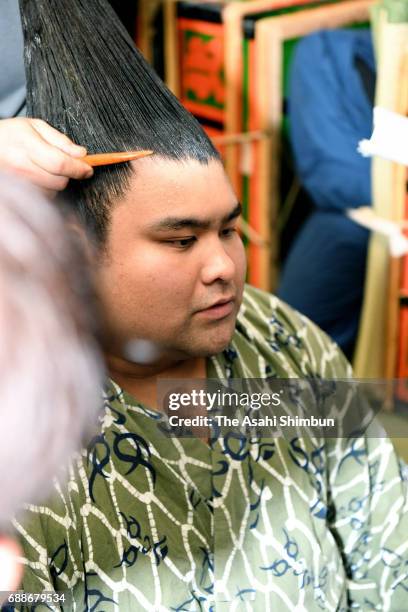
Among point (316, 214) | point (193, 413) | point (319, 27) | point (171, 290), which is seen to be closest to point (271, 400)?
point (193, 413)

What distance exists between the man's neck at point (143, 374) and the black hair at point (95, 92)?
0.55 ft

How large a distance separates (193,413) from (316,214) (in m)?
1.04

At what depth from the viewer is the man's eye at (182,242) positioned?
941 mm

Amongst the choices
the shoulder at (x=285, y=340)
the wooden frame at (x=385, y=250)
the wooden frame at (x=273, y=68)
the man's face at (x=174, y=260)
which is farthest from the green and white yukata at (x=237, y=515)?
the wooden frame at (x=273, y=68)

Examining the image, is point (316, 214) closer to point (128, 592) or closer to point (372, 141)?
point (372, 141)

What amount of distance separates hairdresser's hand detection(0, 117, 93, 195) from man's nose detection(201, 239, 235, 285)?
0.53 ft

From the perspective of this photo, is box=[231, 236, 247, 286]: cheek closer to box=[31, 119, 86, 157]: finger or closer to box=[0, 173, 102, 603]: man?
box=[31, 119, 86, 157]: finger

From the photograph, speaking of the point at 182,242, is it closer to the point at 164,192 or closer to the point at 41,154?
the point at 164,192

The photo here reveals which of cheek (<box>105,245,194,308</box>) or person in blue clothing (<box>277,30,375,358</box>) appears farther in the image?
person in blue clothing (<box>277,30,375,358</box>)

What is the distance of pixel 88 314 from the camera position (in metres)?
0.70

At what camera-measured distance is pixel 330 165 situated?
1895 millimetres

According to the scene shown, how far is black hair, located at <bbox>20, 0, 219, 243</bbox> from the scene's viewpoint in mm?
917

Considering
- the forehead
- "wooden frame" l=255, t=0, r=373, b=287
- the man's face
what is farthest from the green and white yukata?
"wooden frame" l=255, t=0, r=373, b=287

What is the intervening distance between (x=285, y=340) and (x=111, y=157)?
41 cm
